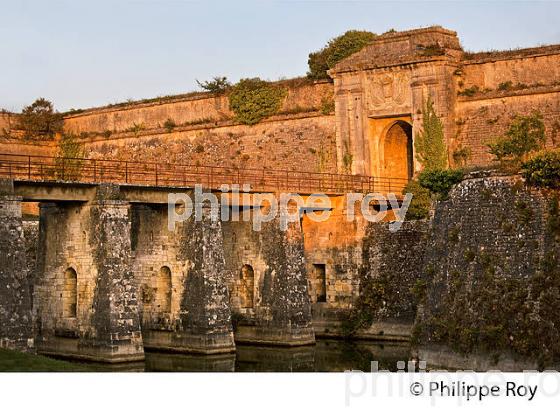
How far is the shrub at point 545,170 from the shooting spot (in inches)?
1077

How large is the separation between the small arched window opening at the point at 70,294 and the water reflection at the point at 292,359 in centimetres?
281

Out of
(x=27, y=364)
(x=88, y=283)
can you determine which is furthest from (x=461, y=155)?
(x=27, y=364)

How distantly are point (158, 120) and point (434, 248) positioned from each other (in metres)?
25.6

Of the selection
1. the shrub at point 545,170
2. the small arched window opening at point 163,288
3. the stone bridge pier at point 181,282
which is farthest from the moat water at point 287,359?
the shrub at point 545,170

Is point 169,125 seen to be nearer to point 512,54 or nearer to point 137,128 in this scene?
point 137,128

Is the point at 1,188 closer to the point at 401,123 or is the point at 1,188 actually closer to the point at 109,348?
the point at 109,348

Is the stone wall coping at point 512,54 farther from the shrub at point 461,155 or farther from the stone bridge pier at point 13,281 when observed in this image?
the stone bridge pier at point 13,281

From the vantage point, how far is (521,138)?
39.4 m

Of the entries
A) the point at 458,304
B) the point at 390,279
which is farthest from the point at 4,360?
the point at 390,279

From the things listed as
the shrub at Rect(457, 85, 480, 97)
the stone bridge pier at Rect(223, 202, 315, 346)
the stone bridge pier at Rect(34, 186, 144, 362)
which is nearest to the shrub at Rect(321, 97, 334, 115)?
the shrub at Rect(457, 85, 480, 97)

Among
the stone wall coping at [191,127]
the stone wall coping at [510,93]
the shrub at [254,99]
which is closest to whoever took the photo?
the stone wall coping at [510,93]

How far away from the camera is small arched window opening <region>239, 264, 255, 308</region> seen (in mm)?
40406

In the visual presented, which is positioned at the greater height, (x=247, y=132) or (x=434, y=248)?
(x=247, y=132)

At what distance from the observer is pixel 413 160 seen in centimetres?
4438
